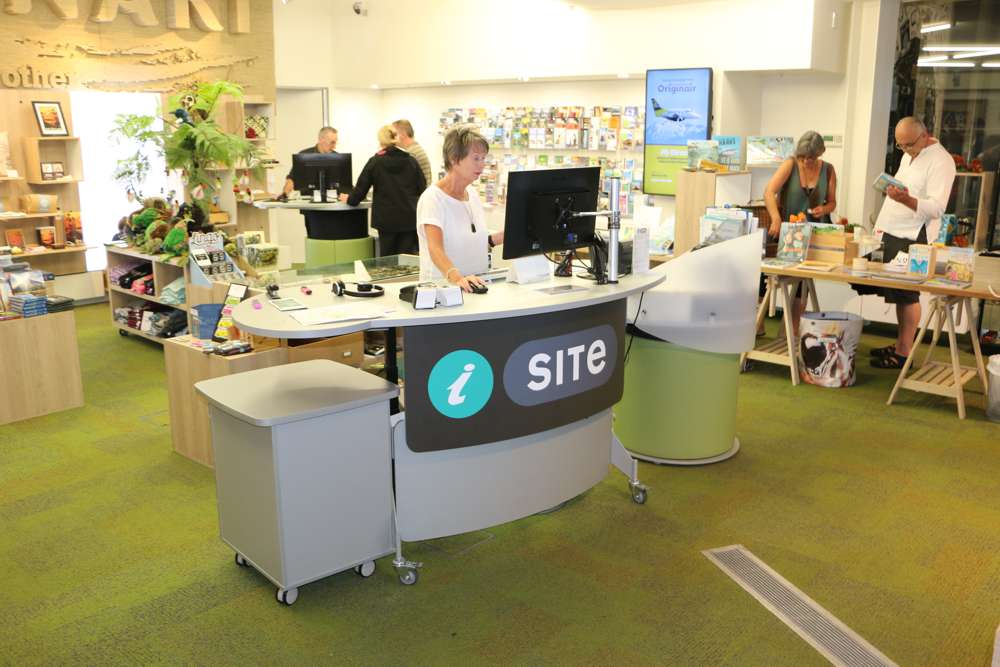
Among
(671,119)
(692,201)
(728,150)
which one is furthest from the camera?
(671,119)

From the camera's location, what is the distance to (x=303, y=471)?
3432mm

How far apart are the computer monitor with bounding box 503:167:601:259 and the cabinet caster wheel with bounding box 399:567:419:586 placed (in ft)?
4.55

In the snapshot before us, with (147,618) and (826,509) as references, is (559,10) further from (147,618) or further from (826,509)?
(147,618)

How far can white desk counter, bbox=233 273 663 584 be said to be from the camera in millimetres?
3561

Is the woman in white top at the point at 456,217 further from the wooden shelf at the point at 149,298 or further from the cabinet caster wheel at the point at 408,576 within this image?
the wooden shelf at the point at 149,298

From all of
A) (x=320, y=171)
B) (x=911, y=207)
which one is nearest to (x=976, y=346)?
(x=911, y=207)

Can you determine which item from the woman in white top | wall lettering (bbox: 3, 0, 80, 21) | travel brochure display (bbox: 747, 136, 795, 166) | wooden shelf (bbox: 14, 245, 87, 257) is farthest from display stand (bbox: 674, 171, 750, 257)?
wall lettering (bbox: 3, 0, 80, 21)

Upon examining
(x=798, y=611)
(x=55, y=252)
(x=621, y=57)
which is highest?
(x=621, y=57)

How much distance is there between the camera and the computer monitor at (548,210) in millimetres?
3971

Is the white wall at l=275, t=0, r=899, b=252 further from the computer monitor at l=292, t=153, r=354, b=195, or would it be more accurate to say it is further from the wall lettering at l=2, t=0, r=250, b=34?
the computer monitor at l=292, t=153, r=354, b=195

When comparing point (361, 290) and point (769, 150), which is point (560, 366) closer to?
point (361, 290)

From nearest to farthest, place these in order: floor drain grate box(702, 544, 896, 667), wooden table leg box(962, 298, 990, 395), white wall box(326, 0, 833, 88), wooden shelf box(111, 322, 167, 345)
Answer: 1. floor drain grate box(702, 544, 896, 667)
2. wooden table leg box(962, 298, 990, 395)
3. wooden shelf box(111, 322, 167, 345)
4. white wall box(326, 0, 833, 88)

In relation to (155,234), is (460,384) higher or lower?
lower

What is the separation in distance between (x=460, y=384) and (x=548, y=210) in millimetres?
957
